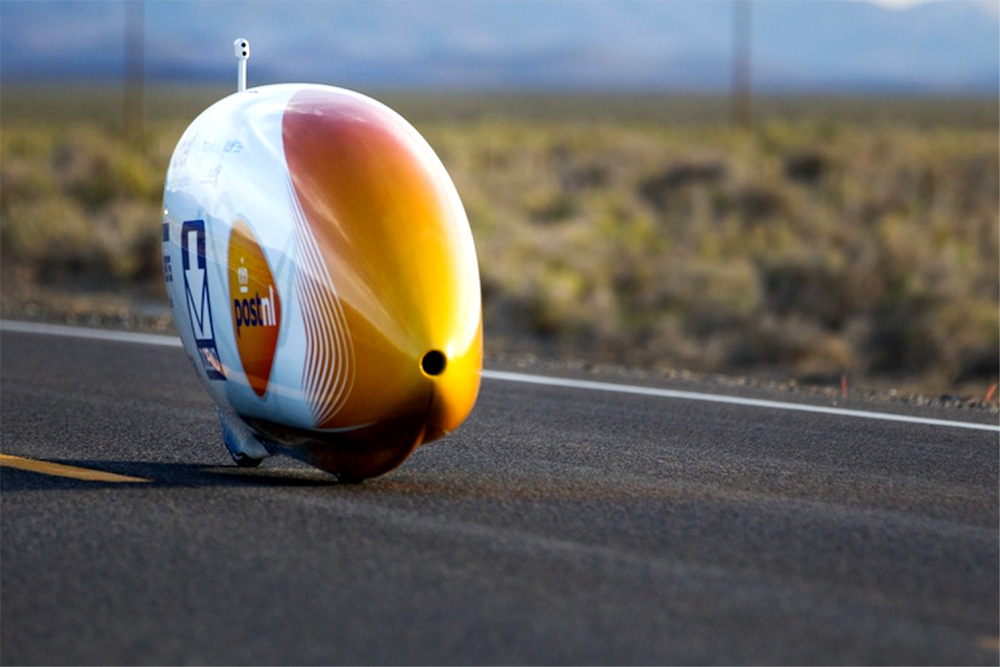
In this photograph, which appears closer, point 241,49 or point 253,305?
point 253,305

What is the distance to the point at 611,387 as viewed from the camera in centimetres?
991

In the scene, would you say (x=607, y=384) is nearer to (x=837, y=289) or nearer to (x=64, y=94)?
(x=837, y=289)

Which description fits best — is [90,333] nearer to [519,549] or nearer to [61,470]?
[61,470]

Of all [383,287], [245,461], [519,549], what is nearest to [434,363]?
[383,287]

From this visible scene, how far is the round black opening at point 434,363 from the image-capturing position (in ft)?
18.7

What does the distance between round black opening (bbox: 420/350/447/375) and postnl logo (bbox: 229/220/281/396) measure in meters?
0.67

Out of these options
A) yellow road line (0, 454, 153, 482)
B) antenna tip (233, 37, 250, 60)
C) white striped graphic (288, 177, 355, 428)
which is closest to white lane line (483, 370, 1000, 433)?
antenna tip (233, 37, 250, 60)

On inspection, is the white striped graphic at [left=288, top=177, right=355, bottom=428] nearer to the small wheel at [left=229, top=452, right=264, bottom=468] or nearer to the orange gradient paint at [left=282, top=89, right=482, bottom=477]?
the orange gradient paint at [left=282, top=89, right=482, bottom=477]

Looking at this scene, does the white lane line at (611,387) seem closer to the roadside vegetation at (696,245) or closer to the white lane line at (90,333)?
the white lane line at (90,333)

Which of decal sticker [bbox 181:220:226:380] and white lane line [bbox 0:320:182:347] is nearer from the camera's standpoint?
decal sticker [bbox 181:220:226:380]

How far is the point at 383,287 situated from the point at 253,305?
0.68m

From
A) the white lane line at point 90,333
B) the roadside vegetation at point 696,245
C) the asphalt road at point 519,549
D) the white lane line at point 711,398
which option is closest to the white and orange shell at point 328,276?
the asphalt road at point 519,549

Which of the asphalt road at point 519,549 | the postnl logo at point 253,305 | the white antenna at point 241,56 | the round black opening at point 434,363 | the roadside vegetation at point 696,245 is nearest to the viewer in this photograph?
the asphalt road at point 519,549

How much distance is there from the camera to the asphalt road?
4562 mm
